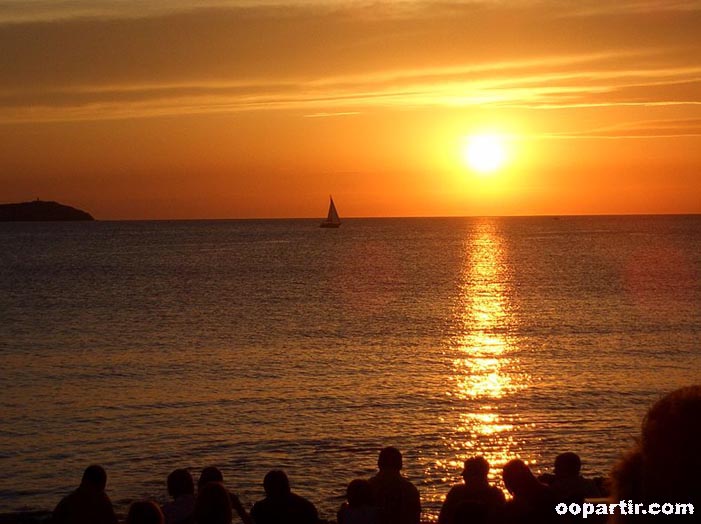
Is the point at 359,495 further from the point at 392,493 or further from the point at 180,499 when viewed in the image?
the point at 180,499

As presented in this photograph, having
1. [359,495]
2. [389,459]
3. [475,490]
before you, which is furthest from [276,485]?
[475,490]

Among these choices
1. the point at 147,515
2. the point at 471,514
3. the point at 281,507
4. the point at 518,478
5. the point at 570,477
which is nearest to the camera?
the point at 471,514

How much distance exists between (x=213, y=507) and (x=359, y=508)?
229 cm

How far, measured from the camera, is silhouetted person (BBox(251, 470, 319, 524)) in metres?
9.04

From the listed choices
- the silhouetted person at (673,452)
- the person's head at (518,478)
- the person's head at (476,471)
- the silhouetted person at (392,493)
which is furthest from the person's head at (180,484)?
the silhouetted person at (673,452)

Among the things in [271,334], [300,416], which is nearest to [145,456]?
[300,416]

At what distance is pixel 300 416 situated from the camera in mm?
27672

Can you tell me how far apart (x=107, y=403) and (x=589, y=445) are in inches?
588

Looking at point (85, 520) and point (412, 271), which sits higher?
point (412, 271)

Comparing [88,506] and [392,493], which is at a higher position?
[392,493]

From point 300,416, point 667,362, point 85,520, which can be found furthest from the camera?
point 667,362

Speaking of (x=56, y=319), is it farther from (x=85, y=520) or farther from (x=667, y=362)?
(x=85, y=520)

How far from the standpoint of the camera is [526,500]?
277 inches

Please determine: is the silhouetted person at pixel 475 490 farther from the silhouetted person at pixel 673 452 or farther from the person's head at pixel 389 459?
the silhouetted person at pixel 673 452
